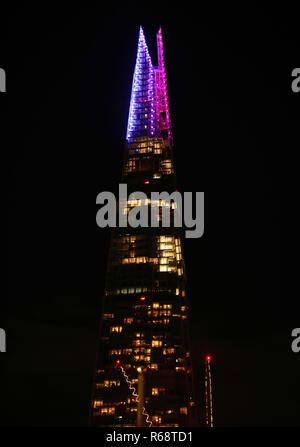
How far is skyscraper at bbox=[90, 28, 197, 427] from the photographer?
424 ft

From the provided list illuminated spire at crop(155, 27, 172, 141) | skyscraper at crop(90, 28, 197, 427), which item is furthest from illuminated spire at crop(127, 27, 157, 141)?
illuminated spire at crop(155, 27, 172, 141)

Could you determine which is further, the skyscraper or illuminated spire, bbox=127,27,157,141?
illuminated spire, bbox=127,27,157,141

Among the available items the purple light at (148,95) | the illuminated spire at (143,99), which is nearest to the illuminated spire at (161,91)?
the purple light at (148,95)

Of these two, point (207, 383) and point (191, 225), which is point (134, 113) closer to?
point (191, 225)

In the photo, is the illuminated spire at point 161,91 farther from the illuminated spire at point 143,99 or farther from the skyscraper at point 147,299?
the illuminated spire at point 143,99

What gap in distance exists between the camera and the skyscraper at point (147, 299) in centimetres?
12938

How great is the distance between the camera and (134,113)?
163 meters

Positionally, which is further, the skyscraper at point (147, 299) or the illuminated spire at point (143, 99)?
the illuminated spire at point (143, 99)

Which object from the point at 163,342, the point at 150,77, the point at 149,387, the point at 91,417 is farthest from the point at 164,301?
the point at 150,77

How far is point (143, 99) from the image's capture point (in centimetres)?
16262

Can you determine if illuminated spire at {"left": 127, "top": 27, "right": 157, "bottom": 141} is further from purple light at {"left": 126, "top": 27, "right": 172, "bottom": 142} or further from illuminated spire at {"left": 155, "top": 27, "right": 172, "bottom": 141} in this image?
illuminated spire at {"left": 155, "top": 27, "right": 172, "bottom": 141}

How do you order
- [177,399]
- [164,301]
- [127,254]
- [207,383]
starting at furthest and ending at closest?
[127,254]
[164,301]
[177,399]
[207,383]

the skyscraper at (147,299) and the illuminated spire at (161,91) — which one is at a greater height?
the illuminated spire at (161,91)
